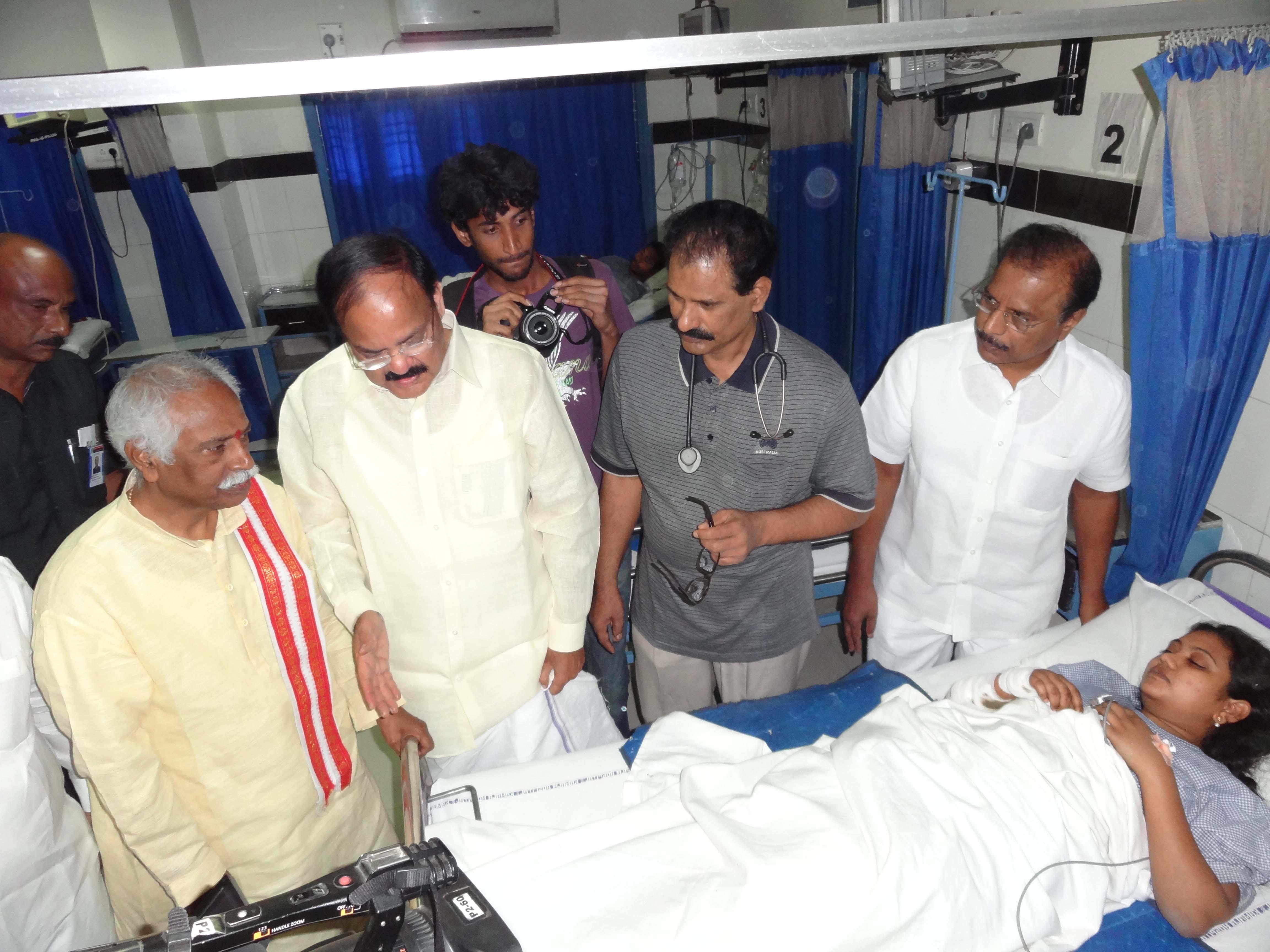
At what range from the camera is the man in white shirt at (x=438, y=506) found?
1587 mm

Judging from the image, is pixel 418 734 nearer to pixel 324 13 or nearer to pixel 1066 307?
pixel 1066 307

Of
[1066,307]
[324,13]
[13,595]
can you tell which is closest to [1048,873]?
[1066,307]

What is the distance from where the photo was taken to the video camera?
3.29 feet

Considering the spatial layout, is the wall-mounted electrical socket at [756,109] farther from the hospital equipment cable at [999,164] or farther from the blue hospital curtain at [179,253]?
the blue hospital curtain at [179,253]

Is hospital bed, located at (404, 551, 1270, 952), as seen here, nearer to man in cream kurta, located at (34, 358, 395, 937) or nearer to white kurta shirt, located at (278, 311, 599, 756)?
white kurta shirt, located at (278, 311, 599, 756)

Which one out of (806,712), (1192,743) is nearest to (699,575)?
(806,712)

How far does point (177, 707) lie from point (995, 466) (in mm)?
1849

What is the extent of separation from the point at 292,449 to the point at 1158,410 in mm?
2135

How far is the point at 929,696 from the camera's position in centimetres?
204

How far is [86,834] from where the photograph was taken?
5.17 feet

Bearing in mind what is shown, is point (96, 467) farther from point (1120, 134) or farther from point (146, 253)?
point (146, 253)

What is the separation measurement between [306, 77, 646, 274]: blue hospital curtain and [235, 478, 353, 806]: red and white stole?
13.8 ft

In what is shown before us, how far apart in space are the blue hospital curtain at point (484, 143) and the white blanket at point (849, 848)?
461cm

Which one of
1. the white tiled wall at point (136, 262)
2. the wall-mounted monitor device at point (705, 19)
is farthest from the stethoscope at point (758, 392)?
the white tiled wall at point (136, 262)
